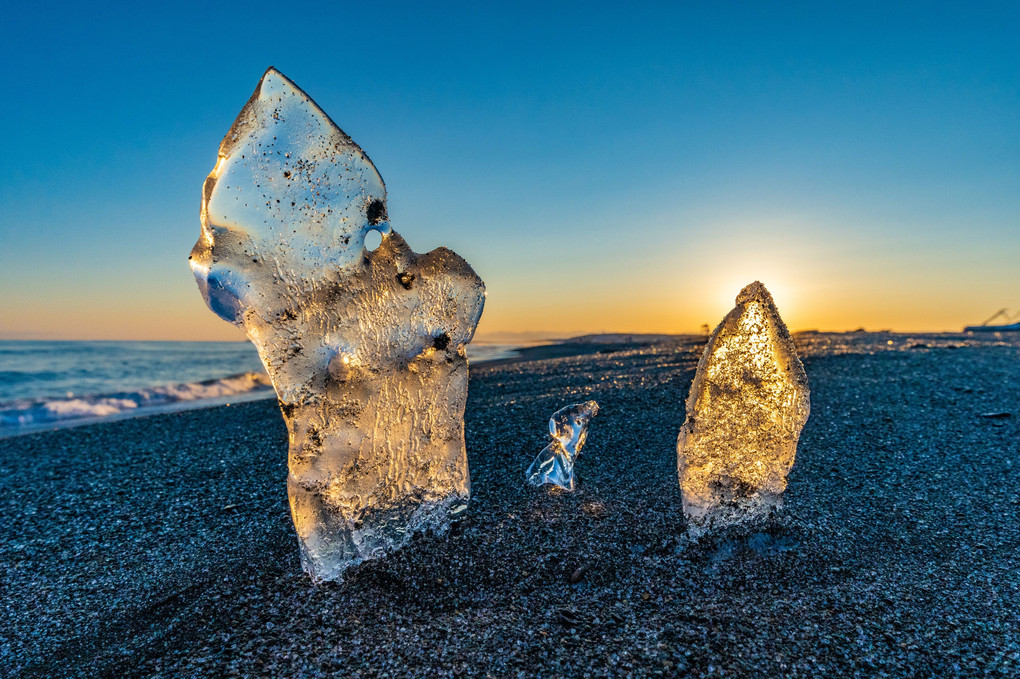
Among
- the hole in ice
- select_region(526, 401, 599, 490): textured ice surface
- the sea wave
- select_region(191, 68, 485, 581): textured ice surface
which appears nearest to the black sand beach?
select_region(526, 401, 599, 490): textured ice surface

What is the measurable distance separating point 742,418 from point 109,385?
58.5ft

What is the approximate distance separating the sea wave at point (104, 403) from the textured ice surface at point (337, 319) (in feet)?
31.0

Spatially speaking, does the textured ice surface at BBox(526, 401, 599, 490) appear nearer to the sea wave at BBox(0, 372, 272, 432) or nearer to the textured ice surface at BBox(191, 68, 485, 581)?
the textured ice surface at BBox(191, 68, 485, 581)

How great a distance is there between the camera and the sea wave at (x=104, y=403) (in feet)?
33.3

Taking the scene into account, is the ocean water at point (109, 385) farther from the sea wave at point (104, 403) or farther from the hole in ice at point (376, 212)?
the hole in ice at point (376, 212)

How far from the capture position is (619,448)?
4.74m

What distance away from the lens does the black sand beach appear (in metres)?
2.37

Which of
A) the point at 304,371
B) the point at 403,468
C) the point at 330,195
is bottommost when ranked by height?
the point at 403,468

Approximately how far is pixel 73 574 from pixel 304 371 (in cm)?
210

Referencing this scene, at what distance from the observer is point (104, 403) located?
→ 11508 millimetres

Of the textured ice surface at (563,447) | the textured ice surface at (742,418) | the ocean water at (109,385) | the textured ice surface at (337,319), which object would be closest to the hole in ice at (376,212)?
the textured ice surface at (337,319)

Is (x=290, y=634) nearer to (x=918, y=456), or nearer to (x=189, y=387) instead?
(x=918, y=456)

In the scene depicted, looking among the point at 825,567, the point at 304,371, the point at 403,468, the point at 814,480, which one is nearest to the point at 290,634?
the point at 403,468

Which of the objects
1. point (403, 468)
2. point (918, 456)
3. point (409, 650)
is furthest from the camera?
point (918, 456)
